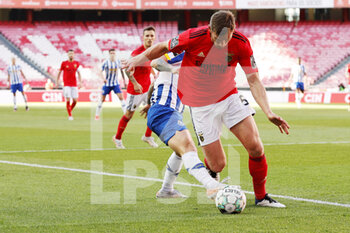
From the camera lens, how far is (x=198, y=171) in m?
5.31

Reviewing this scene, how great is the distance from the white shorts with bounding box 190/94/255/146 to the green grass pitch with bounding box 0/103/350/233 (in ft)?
2.33

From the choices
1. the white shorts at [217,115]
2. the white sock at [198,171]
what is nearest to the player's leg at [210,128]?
the white shorts at [217,115]

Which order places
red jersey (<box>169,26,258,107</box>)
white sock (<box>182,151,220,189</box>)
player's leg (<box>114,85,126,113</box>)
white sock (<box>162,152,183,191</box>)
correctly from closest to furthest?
1. white sock (<box>182,151,220,189</box>)
2. red jersey (<box>169,26,258,107</box>)
3. white sock (<box>162,152,183,191</box>)
4. player's leg (<box>114,85,126,113</box>)

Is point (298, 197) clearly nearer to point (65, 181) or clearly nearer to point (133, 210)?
point (133, 210)

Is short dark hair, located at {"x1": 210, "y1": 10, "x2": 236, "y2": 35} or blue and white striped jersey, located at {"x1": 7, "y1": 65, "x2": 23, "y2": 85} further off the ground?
short dark hair, located at {"x1": 210, "y1": 10, "x2": 236, "y2": 35}

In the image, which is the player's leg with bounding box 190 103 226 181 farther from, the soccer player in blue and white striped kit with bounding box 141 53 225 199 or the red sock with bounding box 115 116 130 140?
the red sock with bounding box 115 116 130 140

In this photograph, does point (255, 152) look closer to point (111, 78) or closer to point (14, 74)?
point (111, 78)

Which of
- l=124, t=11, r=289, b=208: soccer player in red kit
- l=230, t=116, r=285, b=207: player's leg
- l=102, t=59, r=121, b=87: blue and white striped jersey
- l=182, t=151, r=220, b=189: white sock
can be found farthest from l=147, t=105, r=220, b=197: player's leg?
l=102, t=59, r=121, b=87: blue and white striped jersey

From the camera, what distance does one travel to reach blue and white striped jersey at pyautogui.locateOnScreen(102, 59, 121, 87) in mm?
18203

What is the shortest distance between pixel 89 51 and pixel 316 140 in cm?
3398

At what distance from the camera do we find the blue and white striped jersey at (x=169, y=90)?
636cm

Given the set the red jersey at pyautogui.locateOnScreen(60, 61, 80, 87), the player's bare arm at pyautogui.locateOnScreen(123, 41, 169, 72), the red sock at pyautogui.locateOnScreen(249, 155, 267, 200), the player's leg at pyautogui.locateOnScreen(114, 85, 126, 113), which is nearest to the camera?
the player's bare arm at pyautogui.locateOnScreen(123, 41, 169, 72)

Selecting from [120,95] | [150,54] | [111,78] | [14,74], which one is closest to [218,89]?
[150,54]

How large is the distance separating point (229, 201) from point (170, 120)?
3.82 feet
